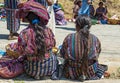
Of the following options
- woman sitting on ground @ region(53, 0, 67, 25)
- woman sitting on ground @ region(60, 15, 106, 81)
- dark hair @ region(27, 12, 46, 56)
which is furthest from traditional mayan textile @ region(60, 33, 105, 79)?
woman sitting on ground @ region(53, 0, 67, 25)

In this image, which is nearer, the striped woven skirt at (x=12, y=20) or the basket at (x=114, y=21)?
the striped woven skirt at (x=12, y=20)

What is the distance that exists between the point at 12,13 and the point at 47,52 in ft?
12.6

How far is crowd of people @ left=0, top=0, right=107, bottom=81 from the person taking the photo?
660 cm

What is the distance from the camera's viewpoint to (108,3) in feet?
69.6

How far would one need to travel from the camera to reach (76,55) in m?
6.72

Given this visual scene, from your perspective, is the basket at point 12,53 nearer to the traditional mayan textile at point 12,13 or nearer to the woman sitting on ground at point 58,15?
the traditional mayan textile at point 12,13

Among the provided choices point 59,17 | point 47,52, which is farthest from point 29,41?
point 59,17

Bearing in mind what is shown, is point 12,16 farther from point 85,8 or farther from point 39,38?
point 39,38

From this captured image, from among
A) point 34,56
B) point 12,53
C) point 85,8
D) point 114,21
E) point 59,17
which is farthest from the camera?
point 114,21

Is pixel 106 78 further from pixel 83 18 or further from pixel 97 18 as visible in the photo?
pixel 97 18

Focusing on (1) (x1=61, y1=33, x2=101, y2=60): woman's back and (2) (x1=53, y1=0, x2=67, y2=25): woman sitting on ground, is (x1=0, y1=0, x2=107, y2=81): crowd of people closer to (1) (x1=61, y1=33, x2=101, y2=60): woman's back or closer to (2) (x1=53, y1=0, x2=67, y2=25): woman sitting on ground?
(1) (x1=61, y1=33, x2=101, y2=60): woman's back

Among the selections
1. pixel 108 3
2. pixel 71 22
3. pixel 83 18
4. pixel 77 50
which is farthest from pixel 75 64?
pixel 108 3

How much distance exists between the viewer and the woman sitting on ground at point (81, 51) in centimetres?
664

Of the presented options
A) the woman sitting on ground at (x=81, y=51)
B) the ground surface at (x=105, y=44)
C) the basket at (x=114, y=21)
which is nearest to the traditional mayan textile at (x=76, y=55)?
the woman sitting on ground at (x=81, y=51)
